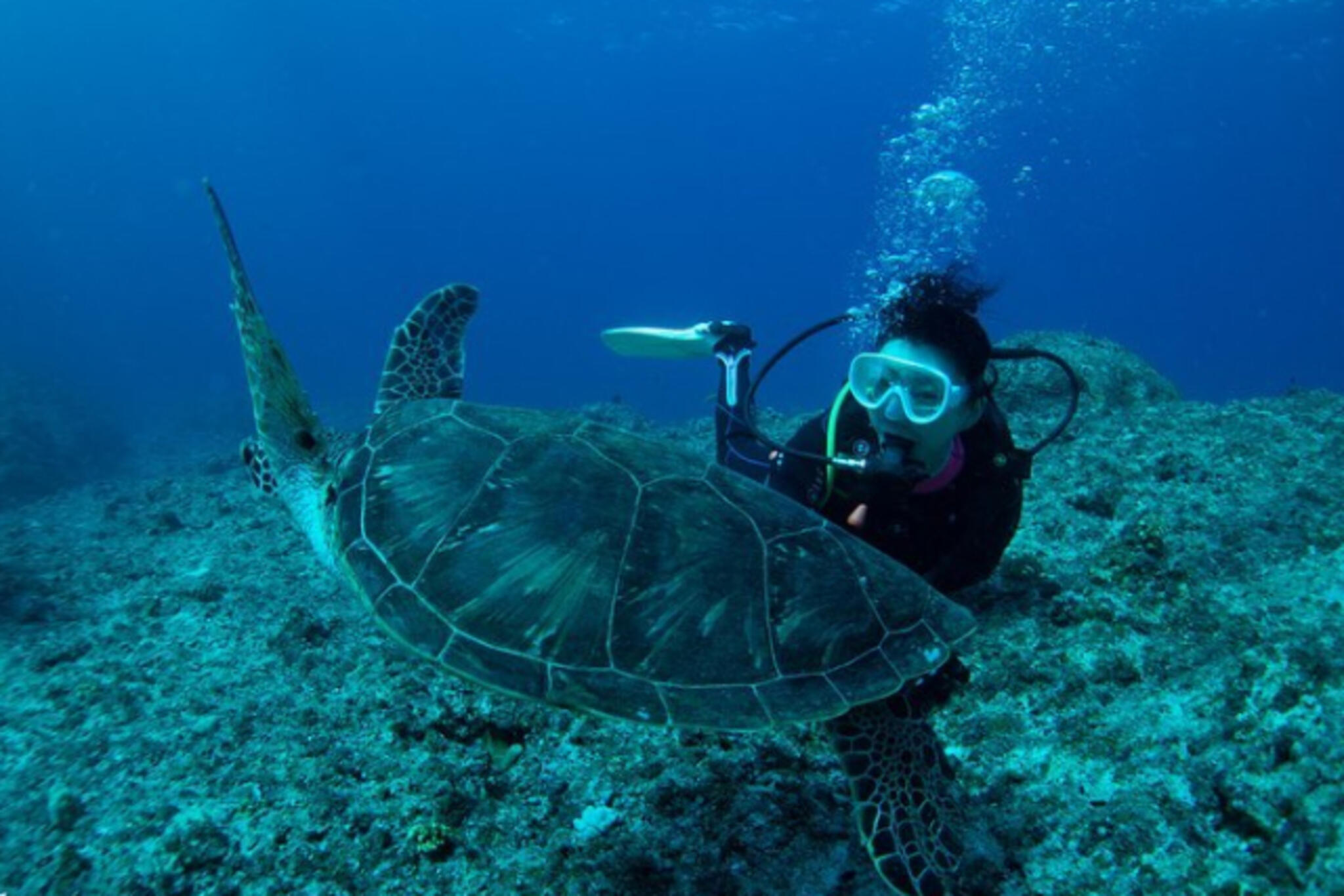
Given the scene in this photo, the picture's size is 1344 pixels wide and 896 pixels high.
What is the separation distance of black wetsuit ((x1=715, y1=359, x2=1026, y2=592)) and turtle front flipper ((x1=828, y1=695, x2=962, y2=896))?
3.51ft

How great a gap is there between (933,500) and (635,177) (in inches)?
3936

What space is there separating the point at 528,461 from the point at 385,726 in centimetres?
135

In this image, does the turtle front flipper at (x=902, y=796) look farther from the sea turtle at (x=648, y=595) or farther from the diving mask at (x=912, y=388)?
the diving mask at (x=912, y=388)

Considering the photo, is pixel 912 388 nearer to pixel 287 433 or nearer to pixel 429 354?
pixel 429 354

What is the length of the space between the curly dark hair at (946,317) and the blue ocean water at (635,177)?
2631 centimetres

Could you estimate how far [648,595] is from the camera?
2262 millimetres

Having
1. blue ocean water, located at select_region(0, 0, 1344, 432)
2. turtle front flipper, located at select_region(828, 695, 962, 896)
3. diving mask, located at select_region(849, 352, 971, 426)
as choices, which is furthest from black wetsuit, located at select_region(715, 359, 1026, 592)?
blue ocean water, located at select_region(0, 0, 1344, 432)

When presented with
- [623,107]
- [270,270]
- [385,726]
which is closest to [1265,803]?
[385,726]

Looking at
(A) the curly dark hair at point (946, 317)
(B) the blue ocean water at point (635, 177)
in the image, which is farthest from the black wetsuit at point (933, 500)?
(B) the blue ocean water at point (635, 177)

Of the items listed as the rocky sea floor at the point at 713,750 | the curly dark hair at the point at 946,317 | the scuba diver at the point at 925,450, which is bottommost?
the rocky sea floor at the point at 713,750

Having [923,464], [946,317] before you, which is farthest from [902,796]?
[946,317]

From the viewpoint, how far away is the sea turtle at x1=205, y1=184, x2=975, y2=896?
6.94ft

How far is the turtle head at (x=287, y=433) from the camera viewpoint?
2838 millimetres

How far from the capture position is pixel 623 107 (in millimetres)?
75812
